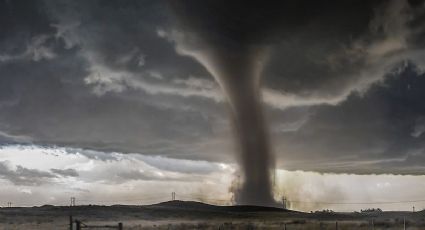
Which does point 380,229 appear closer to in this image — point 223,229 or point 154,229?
point 223,229

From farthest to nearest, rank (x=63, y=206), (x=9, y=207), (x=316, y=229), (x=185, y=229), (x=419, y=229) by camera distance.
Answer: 1. (x=63, y=206)
2. (x=9, y=207)
3. (x=316, y=229)
4. (x=185, y=229)
5. (x=419, y=229)

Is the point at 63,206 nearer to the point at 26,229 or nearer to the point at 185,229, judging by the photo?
the point at 26,229

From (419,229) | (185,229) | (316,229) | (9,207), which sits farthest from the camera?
(9,207)

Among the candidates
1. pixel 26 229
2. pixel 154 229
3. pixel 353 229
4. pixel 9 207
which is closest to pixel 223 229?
pixel 154 229

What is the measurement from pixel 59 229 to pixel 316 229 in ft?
121

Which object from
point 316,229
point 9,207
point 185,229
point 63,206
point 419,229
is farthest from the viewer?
point 63,206

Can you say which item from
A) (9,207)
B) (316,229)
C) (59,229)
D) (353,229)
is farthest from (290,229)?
(9,207)

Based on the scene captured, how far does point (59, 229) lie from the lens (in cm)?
7888

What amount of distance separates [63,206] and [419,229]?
151786 mm

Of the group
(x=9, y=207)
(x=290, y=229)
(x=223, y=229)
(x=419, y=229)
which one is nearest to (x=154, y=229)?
(x=223, y=229)

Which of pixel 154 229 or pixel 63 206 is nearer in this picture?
pixel 154 229

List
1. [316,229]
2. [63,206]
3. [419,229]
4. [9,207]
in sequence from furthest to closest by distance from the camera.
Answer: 1. [63,206]
2. [9,207]
3. [316,229]
4. [419,229]

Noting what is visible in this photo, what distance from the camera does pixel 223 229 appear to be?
74.8 meters

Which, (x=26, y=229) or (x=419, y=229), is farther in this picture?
(x=26, y=229)
